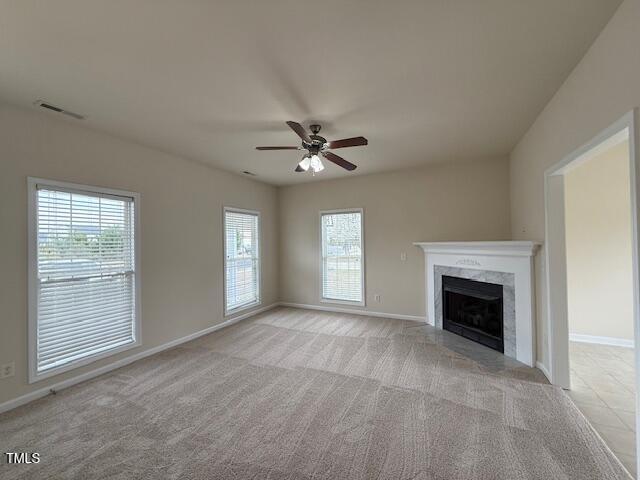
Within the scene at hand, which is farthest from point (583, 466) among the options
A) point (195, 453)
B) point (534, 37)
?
point (534, 37)

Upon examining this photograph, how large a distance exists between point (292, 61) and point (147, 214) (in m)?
2.75

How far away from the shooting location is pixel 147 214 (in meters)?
3.47

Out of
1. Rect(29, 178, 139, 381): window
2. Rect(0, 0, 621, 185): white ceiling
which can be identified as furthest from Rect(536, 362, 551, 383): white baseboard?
Rect(29, 178, 139, 381): window

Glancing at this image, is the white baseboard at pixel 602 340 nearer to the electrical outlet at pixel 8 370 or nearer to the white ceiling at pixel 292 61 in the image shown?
the white ceiling at pixel 292 61

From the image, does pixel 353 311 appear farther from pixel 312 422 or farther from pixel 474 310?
pixel 312 422

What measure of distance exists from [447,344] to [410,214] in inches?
87.6

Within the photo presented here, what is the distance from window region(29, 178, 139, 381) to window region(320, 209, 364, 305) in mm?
3320

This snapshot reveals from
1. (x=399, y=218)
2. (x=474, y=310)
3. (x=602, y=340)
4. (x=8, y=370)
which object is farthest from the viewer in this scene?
(x=399, y=218)

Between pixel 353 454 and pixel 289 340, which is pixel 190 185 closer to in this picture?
pixel 289 340

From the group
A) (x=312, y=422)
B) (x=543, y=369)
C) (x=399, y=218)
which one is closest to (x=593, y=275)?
(x=543, y=369)

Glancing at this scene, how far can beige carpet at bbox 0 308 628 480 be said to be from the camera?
1726 mm

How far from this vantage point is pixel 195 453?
1.85 metres

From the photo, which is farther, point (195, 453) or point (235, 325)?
point (235, 325)

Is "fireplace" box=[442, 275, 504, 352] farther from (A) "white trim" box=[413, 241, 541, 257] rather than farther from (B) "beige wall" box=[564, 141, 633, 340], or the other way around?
(B) "beige wall" box=[564, 141, 633, 340]
